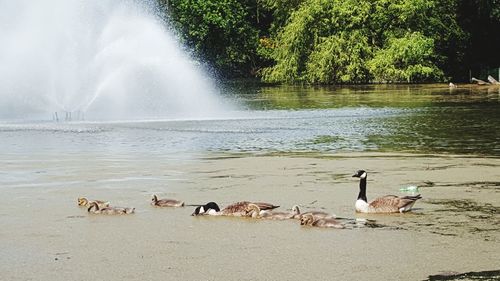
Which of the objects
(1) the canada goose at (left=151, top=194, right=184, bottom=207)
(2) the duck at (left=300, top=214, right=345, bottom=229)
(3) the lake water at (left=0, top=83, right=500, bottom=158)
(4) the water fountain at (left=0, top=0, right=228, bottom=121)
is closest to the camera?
(2) the duck at (left=300, top=214, right=345, bottom=229)

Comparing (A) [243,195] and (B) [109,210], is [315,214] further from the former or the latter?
(B) [109,210]

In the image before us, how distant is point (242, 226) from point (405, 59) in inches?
1726

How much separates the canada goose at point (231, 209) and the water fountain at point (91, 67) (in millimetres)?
18597

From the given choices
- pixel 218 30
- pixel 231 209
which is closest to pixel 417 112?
pixel 231 209

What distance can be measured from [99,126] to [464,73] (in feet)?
133

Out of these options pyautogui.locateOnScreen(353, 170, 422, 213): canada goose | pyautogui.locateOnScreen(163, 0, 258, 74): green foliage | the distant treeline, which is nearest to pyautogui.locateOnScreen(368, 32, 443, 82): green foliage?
the distant treeline

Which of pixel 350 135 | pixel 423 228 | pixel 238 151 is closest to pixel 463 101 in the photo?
pixel 350 135

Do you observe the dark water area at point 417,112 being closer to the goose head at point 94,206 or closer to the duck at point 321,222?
the duck at point 321,222

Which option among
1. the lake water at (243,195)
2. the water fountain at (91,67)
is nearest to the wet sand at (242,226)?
the lake water at (243,195)

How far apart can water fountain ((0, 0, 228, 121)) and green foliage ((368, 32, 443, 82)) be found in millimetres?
20297

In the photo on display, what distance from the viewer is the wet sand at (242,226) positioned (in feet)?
29.1

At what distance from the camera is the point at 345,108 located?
1355 inches

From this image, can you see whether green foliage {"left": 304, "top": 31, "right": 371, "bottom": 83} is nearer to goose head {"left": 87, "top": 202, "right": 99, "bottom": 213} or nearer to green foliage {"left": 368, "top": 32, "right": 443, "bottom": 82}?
green foliage {"left": 368, "top": 32, "right": 443, "bottom": 82}

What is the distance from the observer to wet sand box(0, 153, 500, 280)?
8.88 meters
